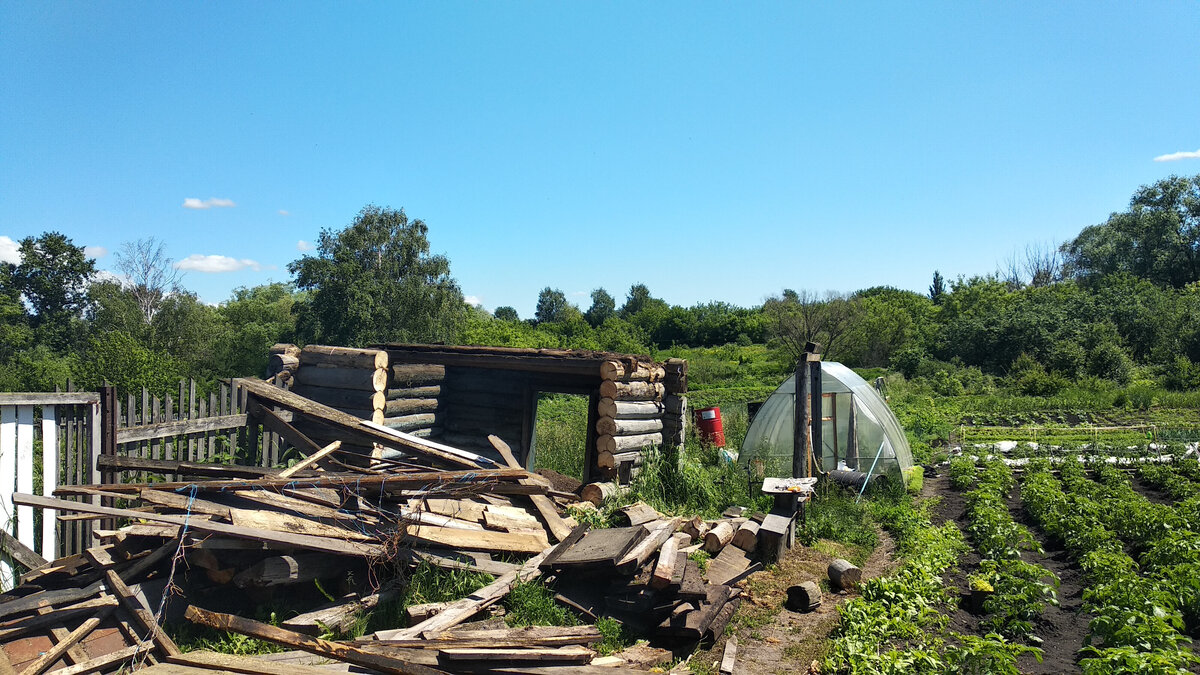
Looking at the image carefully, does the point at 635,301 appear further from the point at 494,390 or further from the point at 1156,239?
the point at 494,390

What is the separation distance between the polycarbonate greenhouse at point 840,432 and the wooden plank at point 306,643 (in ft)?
27.8

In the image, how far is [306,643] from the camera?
4.89m

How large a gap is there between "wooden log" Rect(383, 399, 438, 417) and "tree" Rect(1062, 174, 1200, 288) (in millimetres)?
48371

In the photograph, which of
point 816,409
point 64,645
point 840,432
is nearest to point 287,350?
point 64,645

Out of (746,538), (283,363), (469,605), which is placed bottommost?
(746,538)

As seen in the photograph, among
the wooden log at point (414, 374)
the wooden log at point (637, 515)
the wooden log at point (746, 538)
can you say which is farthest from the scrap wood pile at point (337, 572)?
the wooden log at point (414, 374)

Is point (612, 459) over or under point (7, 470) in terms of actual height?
under

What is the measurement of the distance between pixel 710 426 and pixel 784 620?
26.5ft

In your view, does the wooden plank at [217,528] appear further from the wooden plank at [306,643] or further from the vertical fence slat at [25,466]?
the vertical fence slat at [25,466]

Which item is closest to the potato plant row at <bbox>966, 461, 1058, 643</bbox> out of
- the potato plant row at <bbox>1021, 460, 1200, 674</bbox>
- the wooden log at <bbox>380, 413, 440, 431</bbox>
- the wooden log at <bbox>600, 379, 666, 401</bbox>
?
the potato plant row at <bbox>1021, 460, 1200, 674</bbox>

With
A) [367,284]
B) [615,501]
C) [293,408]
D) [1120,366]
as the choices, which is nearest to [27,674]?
[293,408]

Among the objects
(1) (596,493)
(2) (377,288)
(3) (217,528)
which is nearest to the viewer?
(3) (217,528)

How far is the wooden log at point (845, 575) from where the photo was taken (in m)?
7.43

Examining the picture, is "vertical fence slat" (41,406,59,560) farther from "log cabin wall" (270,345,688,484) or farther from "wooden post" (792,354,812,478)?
"wooden post" (792,354,812,478)
